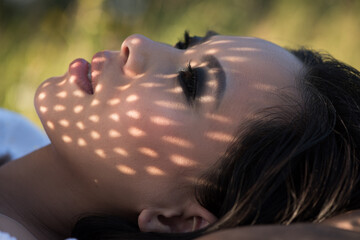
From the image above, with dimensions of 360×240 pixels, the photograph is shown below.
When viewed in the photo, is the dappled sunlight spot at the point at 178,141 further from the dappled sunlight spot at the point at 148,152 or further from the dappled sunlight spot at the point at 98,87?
the dappled sunlight spot at the point at 98,87

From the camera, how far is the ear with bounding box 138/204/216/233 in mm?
1553

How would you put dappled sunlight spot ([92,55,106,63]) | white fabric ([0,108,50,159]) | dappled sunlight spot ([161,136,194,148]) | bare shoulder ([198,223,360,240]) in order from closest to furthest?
bare shoulder ([198,223,360,240]) < dappled sunlight spot ([161,136,194,148]) < dappled sunlight spot ([92,55,106,63]) < white fabric ([0,108,50,159])

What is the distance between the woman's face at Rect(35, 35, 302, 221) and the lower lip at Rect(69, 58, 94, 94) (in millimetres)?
21

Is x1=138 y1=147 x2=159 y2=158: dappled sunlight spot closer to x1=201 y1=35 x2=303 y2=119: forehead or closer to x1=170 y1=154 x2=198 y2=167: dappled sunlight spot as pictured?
x1=170 y1=154 x2=198 y2=167: dappled sunlight spot

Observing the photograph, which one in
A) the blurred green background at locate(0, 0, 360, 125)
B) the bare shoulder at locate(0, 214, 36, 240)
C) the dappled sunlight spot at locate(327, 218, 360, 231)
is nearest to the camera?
the dappled sunlight spot at locate(327, 218, 360, 231)

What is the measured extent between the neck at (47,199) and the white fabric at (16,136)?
0.63 metres

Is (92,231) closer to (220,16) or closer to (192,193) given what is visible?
(192,193)

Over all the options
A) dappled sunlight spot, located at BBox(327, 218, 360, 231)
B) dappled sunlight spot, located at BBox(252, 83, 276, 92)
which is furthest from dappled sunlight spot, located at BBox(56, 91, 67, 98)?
dappled sunlight spot, located at BBox(327, 218, 360, 231)

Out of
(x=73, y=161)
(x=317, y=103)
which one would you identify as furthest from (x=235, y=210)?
(x=73, y=161)

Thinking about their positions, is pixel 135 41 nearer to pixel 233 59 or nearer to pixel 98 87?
pixel 98 87

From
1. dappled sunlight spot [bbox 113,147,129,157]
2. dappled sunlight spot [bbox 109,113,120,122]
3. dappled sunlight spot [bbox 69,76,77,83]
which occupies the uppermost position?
dappled sunlight spot [bbox 69,76,77,83]

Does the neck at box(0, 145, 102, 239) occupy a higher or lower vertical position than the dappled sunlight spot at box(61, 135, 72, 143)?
lower

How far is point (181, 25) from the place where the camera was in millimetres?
5008

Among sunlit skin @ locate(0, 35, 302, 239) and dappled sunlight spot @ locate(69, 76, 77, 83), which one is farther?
dappled sunlight spot @ locate(69, 76, 77, 83)
